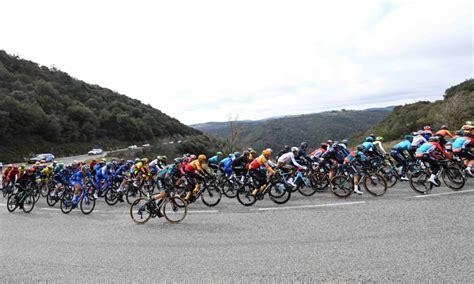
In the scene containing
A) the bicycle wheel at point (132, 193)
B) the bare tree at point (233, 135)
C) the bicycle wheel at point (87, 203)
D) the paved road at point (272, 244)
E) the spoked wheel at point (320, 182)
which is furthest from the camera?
the bare tree at point (233, 135)

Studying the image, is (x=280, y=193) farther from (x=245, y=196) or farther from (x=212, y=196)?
(x=212, y=196)

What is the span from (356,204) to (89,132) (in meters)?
55.2

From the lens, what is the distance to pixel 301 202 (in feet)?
32.5

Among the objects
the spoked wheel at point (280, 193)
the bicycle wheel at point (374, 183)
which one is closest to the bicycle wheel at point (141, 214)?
the spoked wheel at point (280, 193)

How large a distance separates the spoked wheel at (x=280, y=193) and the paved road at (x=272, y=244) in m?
0.28

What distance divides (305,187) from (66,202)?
31.8 ft

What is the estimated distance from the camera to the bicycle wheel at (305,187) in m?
10.7

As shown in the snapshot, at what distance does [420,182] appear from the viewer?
9.48 m

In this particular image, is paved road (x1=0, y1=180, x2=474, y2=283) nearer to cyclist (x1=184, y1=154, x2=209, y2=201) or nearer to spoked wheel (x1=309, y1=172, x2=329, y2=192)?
cyclist (x1=184, y1=154, x2=209, y2=201)

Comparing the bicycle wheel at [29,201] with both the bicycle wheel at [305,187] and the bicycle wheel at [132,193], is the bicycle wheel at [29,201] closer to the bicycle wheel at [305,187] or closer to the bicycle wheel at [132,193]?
the bicycle wheel at [132,193]

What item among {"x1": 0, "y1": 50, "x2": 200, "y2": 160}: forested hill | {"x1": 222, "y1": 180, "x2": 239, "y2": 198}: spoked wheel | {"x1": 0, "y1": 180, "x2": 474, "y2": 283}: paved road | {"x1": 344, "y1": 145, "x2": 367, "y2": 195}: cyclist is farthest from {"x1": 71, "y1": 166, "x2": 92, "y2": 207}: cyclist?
{"x1": 0, "y1": 50, "x2": 200, "y2": 160}: forested hill

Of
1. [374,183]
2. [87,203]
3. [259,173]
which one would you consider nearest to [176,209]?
[259,173]

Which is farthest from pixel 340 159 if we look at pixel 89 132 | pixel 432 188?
pixel 89 132

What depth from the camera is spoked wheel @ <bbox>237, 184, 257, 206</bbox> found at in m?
10.3
